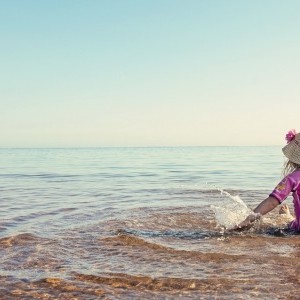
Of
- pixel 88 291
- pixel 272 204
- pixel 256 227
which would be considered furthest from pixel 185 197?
pixel 88 291

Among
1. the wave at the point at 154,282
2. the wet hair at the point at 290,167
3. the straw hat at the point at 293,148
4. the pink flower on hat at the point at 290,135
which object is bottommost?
the wave at the point at 154,282

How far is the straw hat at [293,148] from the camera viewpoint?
6379 millimetres

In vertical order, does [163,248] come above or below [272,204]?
below

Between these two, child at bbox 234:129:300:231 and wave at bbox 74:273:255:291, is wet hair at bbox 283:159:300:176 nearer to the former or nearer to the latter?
child at bbox 234:129:300:231

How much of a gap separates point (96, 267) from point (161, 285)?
94 centimetres

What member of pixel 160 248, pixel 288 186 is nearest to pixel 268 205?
pixel 288 186

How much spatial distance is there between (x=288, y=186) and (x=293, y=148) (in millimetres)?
590

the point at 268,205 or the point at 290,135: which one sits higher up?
the point at 290,135

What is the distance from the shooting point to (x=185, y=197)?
1175cm

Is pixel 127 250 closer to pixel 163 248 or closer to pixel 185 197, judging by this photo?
pixel 163 248

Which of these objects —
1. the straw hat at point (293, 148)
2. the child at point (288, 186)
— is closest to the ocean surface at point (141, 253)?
the child at point (288, 186)

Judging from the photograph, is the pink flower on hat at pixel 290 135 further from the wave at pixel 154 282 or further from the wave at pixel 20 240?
the wave at pixel 20 240

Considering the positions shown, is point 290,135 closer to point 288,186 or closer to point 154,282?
point 288,186

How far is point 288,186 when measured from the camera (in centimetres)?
621
